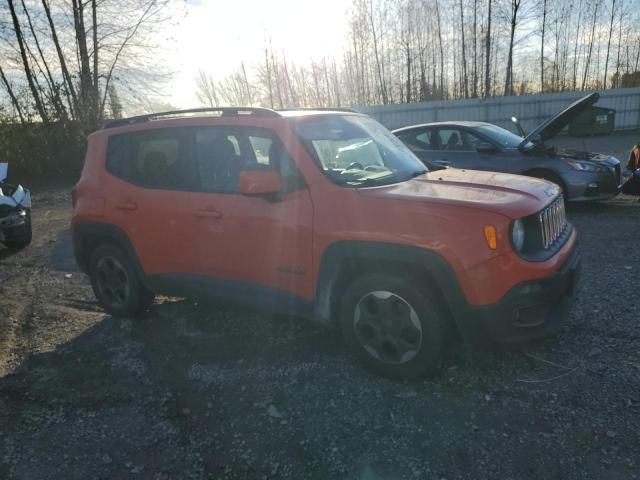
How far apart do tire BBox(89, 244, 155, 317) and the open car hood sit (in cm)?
604

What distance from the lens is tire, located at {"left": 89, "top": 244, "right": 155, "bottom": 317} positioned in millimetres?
4488

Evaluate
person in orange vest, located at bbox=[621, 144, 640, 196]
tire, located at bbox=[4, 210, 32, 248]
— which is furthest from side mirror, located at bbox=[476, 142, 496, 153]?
tire, located at bbox=[4, 210, 32, 248]

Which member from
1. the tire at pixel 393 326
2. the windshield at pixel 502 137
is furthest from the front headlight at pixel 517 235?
the windshield at pixel 502 137

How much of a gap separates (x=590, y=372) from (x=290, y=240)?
222 centimetres

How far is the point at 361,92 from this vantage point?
1396 inches

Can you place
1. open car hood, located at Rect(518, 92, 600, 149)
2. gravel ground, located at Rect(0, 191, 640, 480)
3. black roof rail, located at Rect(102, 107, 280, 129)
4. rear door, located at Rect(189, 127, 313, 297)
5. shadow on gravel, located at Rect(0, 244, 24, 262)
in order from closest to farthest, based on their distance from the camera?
gravel ground, located at Rect(0, 191, 640, 480)
rear door, located at Rect(189, 127, 313, 297)
black roof rail, located at Rect(102, 107, 280, 129)
open car hood, located at Rect(518, 92, 600, 149)
shadow on gravel, located at Rect(0, 244, 24, 262)

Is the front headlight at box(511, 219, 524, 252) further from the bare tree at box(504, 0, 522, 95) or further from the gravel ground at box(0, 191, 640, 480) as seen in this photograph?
the bare tree at box(504, 0, 522, 95)

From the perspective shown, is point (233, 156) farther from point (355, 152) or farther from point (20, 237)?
point (20, 237)

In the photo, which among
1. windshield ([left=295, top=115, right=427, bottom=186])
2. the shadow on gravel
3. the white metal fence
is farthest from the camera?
the white metal fence

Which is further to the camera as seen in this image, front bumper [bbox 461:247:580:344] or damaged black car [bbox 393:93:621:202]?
damaged black car [bbox 393:93:621:202]

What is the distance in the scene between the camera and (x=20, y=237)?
8250mm

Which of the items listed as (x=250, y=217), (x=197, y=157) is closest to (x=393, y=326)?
(x=250, y=217)

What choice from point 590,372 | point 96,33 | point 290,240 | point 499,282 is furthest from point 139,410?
point 96,33

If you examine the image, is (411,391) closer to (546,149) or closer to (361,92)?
(546,149)
